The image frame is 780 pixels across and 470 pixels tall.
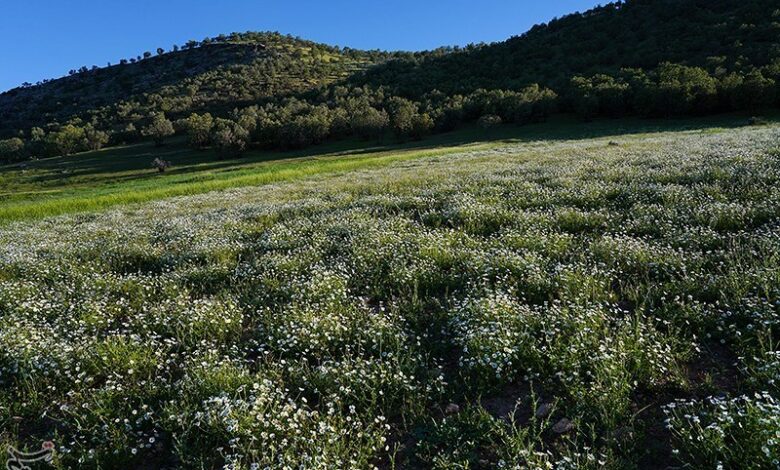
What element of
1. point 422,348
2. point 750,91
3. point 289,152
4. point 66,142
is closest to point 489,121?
point 750,91

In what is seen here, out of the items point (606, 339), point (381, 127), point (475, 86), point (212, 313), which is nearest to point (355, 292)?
point (212, 313)

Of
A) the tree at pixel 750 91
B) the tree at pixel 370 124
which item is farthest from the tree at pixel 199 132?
the tree at pixel 750 91

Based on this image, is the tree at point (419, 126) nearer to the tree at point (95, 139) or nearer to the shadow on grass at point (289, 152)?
the shadow on grass at point (289, 152)

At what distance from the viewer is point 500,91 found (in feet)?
331

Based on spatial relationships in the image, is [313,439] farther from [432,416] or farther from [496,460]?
[496,460]

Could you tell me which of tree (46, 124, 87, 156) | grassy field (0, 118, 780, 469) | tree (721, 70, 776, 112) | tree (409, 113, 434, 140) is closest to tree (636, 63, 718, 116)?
tree (721, 70, 776, 112)

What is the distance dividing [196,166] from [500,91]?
71.5 metres

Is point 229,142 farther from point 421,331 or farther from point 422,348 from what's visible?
point 422,348

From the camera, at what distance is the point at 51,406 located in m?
5.07

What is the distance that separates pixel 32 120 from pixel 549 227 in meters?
232

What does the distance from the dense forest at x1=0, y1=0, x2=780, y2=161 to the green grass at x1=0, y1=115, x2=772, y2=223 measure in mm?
5595

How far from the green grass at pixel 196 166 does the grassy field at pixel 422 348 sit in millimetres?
26516

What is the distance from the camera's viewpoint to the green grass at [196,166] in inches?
1383

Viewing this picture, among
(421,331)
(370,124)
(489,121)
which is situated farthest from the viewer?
(370,124)
